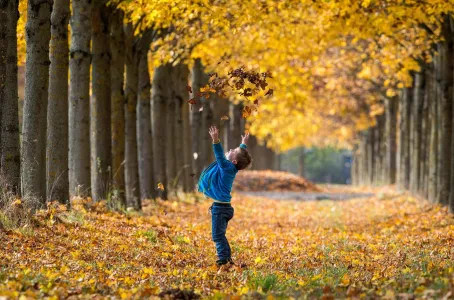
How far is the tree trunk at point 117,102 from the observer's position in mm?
16578

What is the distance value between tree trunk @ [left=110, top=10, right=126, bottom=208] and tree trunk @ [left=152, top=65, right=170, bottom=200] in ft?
15.1

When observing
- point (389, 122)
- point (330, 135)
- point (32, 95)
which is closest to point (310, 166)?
point (330, 135)

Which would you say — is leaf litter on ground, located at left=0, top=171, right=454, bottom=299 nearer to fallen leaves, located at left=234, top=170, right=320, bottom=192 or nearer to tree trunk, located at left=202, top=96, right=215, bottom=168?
tree trunk, located at left=202, top=96, right=215, bottom=168

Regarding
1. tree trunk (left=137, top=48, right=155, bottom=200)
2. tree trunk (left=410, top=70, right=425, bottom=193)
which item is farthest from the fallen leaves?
tree trunk (left=137, top=48, right=155, bottom=200)

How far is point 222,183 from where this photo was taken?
31.4 feet

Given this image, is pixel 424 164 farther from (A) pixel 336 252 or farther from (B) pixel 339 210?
(A) pixel 336 252

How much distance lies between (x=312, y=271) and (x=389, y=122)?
31.1m

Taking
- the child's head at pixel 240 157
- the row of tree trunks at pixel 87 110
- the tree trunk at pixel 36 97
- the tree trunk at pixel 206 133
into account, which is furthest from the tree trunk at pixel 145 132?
the child's head at pixel 240 157

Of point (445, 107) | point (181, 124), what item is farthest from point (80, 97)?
point (181, 124)

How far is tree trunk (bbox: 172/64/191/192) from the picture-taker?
79.0 feet

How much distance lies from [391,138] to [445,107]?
19.6 metres

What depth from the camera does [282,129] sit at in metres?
50.5

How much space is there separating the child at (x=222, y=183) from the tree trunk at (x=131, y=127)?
8.13 meters

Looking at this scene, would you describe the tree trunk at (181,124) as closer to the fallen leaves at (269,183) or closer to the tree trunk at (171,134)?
the tree trunk at (171,134)
